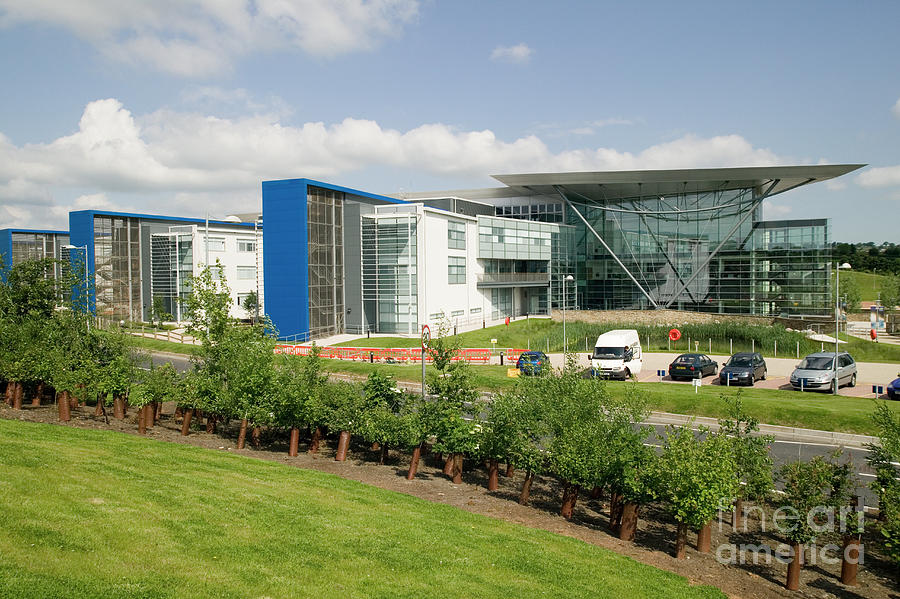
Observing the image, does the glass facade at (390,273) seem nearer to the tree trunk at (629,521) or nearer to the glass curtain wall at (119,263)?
the glass curtain wall at (119,263)

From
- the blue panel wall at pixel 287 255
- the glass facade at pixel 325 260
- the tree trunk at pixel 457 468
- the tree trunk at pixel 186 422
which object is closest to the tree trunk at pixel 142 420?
the tree trunk at pixel 186 422

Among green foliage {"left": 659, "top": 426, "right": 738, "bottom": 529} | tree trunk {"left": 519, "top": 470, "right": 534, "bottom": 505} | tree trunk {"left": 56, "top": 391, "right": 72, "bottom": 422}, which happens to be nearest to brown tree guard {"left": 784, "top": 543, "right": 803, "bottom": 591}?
green foliage {"left": 659, "top": 426, "right": 738, "bottom": 529}

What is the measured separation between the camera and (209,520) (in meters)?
10.1

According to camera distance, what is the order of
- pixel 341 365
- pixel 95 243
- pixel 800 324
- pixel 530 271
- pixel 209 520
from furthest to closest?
1. pixel 530 271
2. pixel 95 243
3. pixel 800 324
4. pixel 341 365
5. pixel 209 520

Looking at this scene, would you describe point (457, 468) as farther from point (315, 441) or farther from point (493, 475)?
point (315, 441)

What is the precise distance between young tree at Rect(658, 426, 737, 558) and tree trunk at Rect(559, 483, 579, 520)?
219 centimetres

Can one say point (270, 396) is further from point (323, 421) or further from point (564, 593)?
point (564, 593)

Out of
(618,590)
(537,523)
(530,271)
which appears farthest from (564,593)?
(530,271)

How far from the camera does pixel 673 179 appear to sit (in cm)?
5938

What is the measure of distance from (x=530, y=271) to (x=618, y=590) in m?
63.0

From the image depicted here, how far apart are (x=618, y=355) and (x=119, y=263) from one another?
54.0 meters

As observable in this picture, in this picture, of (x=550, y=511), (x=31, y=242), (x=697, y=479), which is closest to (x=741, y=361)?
(x=550, y=511)

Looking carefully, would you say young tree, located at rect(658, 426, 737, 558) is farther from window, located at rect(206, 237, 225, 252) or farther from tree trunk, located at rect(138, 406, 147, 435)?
window, located at rect(206, 237, 225, 252)

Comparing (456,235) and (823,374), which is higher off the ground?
(456,235)
